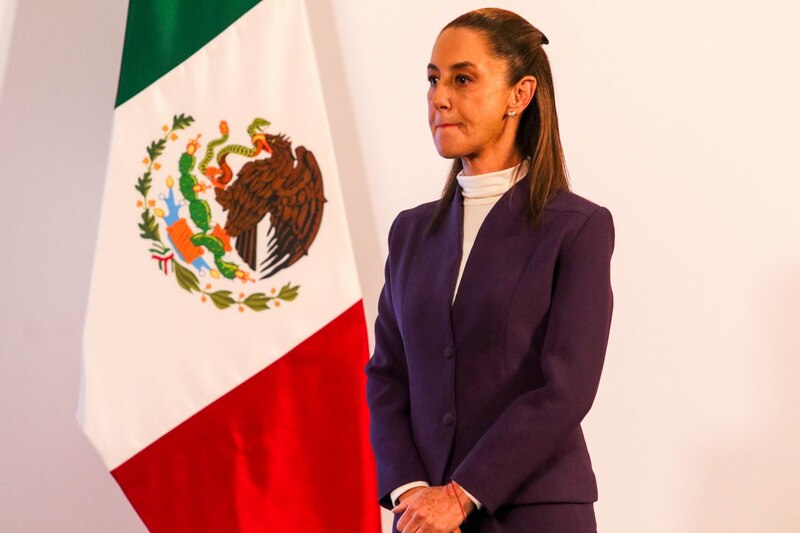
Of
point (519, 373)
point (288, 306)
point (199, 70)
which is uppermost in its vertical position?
point (199, 70)

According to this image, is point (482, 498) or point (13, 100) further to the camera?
point (13, 100)

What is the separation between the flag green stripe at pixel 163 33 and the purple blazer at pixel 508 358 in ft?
3.73

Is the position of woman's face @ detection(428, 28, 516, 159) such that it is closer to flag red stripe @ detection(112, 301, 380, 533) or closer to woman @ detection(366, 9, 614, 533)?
woman @ detection(366, 9, 614, 533)

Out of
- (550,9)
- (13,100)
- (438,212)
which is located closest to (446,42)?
(438,212)

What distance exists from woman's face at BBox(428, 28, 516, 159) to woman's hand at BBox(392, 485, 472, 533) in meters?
0.51

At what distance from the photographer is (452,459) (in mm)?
1466

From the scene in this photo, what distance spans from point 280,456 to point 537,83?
4.06 feet

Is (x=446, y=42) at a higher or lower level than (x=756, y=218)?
higher

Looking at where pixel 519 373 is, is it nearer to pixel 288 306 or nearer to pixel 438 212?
pixel 438 212

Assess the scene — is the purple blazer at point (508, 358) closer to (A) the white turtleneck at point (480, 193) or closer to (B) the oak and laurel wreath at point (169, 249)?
(A) the white turtleneck at point (480, 193)

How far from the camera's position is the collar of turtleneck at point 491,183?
1554 millimetres

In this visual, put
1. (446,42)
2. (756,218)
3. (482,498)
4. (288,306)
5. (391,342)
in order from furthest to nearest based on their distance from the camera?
1. (756,218)
2. (288,306)
3. (391,342)
4. (446,42)
5. (482,498)

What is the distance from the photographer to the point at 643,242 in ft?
8.55

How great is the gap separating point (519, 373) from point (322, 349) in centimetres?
103
